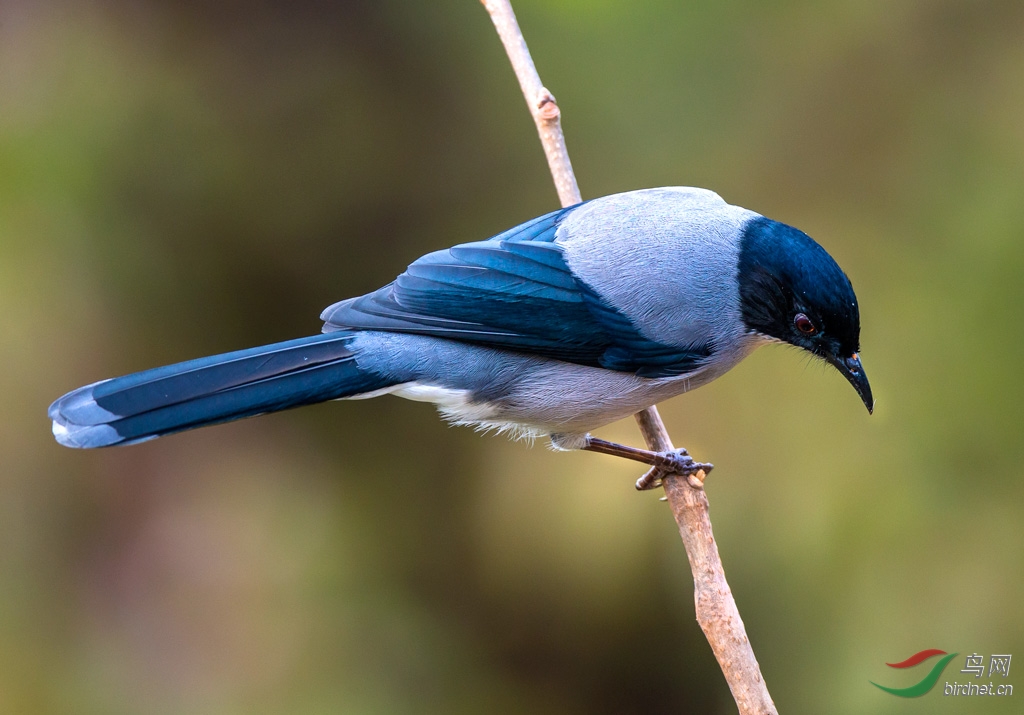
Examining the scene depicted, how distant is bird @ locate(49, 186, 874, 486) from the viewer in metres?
2.89

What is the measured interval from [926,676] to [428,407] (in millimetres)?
2222

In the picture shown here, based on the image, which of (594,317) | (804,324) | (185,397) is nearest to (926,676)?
(804,324)

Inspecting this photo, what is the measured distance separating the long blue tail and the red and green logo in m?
2.29

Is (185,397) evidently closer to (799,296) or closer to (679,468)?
(679,468)

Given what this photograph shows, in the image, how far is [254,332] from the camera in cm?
407

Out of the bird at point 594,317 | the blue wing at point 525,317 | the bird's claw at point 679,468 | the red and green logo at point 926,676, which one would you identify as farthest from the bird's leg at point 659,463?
the red and green logo at point 926,676

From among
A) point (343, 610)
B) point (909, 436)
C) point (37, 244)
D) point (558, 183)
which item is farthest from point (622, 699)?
point (37, 244)

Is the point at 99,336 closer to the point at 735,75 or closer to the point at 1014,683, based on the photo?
the point at 735,75

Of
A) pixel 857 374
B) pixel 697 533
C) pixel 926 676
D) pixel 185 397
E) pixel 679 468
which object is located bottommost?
pixel 926 676

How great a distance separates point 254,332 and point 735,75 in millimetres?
2415

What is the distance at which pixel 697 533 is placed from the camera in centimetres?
291

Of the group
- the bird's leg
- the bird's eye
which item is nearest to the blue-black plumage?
the bird's eye

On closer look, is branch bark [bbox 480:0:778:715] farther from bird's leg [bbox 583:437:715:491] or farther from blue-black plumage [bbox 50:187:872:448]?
blue-black plumage [bbox 50:187:872:448]

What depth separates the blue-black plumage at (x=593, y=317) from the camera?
289 cm
